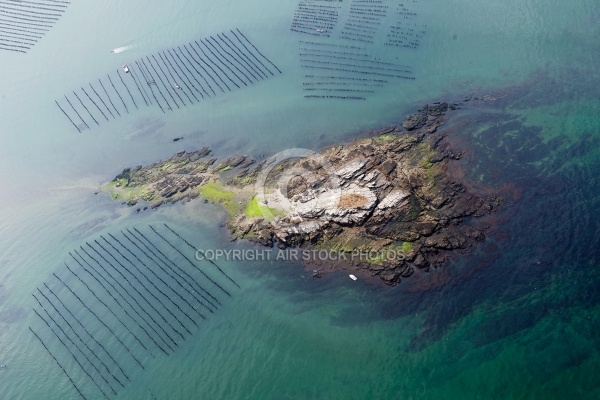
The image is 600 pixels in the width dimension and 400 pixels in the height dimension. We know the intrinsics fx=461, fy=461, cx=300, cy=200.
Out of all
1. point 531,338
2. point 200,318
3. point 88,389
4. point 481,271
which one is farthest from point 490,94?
point 88,389

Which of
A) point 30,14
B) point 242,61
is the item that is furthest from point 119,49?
point 30,14

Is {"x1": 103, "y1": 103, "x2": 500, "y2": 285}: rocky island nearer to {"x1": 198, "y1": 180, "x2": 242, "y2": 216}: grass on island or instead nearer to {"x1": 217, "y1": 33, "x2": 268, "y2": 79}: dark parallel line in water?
{"x1": 198, "y1": 180, "x2": 242, "y2": 216}: grass on island

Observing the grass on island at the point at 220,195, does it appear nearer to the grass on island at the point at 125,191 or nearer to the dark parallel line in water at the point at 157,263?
the grass on island at the point at 125,191

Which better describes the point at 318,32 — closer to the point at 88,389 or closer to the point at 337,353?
the point at 337,353

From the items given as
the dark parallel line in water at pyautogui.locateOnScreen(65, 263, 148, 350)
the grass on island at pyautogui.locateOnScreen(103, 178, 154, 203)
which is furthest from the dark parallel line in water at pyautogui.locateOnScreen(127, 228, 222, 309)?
the dark parallel line in water at pyautogui.locateOnScreen(65, 263, 148, 350)

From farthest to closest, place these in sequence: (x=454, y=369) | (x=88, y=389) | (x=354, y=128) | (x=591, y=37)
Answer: (x=591, y=37) < (x=354, y=128) < (x=88, y=389) < (x=454, y=369)

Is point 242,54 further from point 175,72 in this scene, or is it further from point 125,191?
point 125,191

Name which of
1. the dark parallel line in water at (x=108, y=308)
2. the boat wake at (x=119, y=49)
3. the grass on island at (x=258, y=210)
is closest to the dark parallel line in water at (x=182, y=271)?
the dark parallel line in water at (x=108, y=308)
